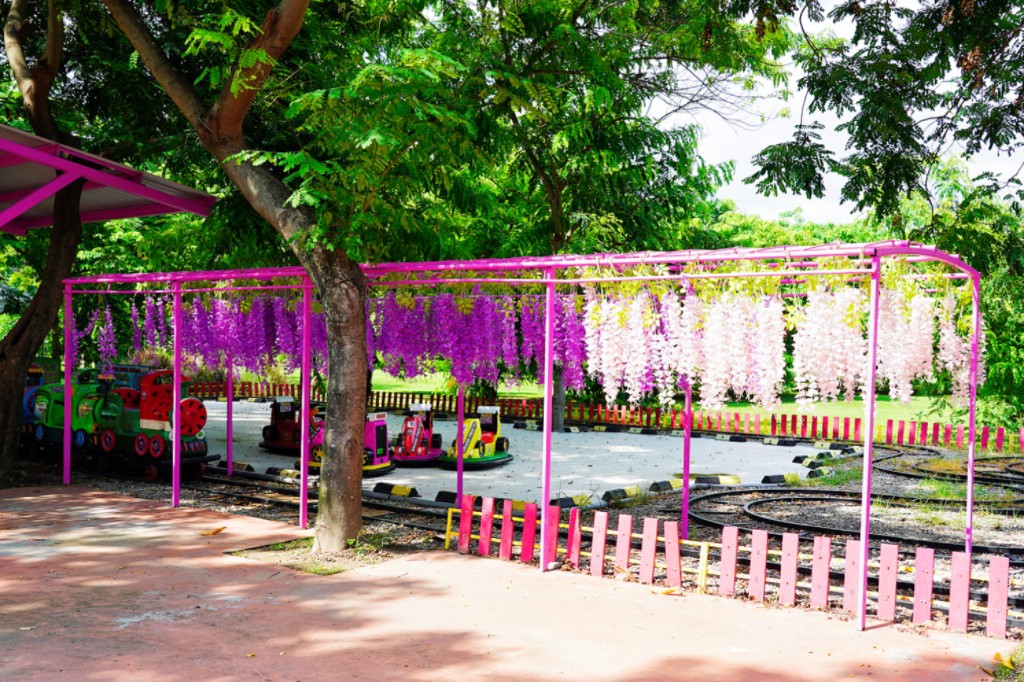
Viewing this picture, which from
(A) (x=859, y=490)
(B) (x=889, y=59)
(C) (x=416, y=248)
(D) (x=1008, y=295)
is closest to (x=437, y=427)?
(C) (x=416, y=248)

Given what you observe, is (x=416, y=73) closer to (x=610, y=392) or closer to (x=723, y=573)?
(x=610, y=392)

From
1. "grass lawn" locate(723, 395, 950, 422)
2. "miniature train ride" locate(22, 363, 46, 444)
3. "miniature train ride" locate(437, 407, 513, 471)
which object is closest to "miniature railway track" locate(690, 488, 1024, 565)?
"miniature train ride" locate(437, 407, 513, 471)

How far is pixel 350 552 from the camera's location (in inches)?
382

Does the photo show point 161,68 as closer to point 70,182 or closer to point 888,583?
point 70,182

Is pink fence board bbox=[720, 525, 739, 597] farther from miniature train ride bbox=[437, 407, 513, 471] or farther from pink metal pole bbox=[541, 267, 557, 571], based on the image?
miniature train ride bbox=[437, 407, 513, 471]

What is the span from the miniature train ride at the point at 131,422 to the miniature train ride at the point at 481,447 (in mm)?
4225

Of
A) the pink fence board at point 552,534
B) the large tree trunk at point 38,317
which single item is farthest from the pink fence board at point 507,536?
the large tree trunk at point 38,317

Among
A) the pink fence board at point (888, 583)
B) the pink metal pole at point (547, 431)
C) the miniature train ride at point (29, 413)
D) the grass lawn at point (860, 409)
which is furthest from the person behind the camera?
the grass lawn at point (860, 409)

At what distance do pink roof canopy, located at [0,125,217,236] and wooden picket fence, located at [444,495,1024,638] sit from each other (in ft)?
23.0

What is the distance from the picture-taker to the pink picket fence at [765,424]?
2083 centimetres

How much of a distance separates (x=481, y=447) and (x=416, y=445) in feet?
4.03

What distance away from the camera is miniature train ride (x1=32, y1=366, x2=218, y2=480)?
14648 millimetres

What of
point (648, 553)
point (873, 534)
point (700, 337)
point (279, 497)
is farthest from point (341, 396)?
point (873, 534)

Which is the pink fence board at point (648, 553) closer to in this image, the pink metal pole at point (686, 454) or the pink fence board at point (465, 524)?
the pink metal pole at point (686, 454)
